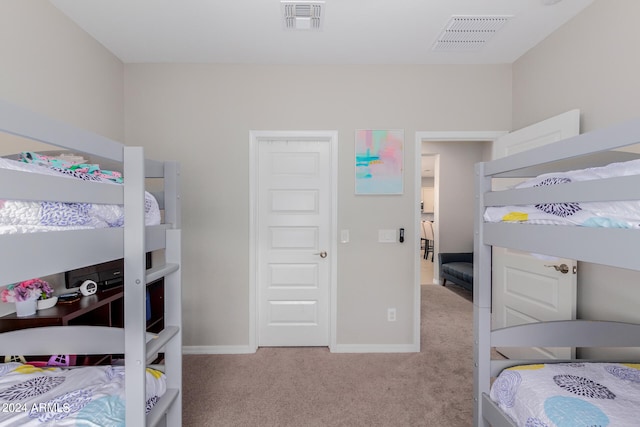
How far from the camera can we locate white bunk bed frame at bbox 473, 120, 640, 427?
2.75 feet

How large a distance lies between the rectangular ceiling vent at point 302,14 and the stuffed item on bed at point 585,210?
5.46 ft

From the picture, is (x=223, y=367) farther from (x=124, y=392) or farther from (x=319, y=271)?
(x=124, y=392)

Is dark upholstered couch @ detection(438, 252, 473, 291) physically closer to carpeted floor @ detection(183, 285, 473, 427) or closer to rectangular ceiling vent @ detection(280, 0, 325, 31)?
carpeted floor @ detection(183, 285, 473, 427)

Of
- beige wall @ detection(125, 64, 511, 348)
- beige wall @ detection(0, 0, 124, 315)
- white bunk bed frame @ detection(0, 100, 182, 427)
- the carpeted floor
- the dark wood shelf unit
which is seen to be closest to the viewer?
white bunk bed frame @ detection(0, 100, 182, 427)

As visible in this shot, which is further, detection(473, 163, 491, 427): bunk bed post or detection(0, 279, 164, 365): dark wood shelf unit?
detection(0, 279, 164, 365): dark wood shelf unit

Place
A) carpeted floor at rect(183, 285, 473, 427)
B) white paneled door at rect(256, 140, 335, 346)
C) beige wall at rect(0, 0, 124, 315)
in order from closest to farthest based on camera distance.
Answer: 1. beige wall at rect(0, 0, 124, 315)
2. carpeted floor at rect(183, 285, 473, 427)
3. white paneled door at rect(256, 140, 335, 346)

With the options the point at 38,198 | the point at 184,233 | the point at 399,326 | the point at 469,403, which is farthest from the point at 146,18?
the point at 469,403

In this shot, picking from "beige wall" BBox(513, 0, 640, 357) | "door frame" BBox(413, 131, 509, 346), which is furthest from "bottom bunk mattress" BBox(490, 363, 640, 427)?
"door frame" BBox(413, 131, 509, 346)

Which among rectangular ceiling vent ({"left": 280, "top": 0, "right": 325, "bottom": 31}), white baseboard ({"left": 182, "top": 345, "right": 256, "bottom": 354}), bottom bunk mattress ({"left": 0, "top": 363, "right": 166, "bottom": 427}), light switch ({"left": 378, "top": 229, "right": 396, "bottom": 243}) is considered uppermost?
rectangular ceiling vent ({"left": 280, "top": 0, "right": 325, "bottom": 31})

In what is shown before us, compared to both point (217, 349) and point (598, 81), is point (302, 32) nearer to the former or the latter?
point (598, 81)

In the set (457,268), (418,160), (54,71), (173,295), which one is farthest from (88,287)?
(457,268)

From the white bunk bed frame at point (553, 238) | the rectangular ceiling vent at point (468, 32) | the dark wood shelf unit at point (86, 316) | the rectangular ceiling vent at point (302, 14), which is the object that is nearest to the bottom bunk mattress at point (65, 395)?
the dark wood shelf unit at point (86, 316)

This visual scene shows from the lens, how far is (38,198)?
2.67ft

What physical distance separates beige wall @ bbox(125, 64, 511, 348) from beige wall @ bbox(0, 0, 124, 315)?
0.28 m
